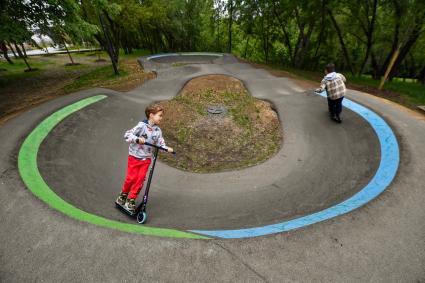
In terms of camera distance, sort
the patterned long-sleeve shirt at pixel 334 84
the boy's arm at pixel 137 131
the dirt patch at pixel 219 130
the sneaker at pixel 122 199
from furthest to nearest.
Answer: the dirt patch at pixel 219 130, the patterned long-sleeve shirt at pixel 334 84, the sneaker at pixel 122 199, the boy's arm at pixel 137 131

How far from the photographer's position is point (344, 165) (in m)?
6.39

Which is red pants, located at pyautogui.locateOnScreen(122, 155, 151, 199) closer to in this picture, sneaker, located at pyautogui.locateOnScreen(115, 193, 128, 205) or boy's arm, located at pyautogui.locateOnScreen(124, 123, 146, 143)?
sneaker, located at pyautogui.locateOnScreen(115, 193, 128, 205)

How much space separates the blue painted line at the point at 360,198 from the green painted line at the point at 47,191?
2.03ft

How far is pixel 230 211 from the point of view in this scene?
4988 mm

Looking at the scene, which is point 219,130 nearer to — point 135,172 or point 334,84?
point 334,84

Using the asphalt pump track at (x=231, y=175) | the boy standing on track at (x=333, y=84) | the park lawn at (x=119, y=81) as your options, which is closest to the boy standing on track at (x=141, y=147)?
the asphalt pump track at (x=231, y=175)

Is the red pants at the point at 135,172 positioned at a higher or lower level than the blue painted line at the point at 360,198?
higher

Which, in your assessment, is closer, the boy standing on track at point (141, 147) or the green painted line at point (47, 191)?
the green painted line at point (47, 191)

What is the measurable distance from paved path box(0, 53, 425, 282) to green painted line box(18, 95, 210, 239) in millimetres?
136

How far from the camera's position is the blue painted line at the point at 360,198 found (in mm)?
3803

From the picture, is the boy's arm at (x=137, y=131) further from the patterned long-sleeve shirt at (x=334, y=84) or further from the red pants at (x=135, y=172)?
the patterned long-sleeve shirt at (x=334, y=84)

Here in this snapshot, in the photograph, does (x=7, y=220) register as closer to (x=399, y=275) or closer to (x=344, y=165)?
(x=399, y=275)

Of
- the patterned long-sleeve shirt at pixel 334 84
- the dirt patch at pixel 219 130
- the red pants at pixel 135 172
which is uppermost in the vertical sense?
the patterned long-sleeve shirt at pixel 334 84

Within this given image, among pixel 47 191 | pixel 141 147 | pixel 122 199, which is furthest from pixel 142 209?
pixel 47 191
